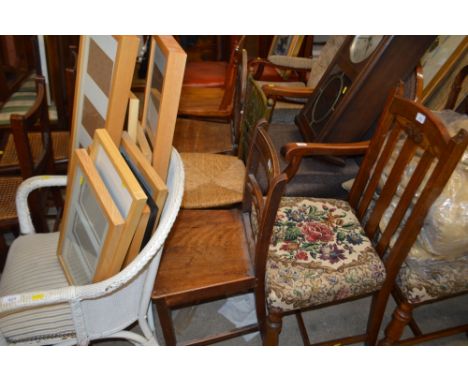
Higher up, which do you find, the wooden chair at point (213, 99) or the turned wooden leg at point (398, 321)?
the wooden chair at point (213, 99)

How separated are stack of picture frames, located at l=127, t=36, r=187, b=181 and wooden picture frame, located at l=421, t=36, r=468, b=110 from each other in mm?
1490

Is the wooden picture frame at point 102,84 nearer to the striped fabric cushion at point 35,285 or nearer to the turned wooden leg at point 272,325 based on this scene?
the striped fabric cushion at point 35,285

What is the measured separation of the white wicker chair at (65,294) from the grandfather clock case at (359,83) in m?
0.96

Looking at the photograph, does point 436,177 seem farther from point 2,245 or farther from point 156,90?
point 2,245

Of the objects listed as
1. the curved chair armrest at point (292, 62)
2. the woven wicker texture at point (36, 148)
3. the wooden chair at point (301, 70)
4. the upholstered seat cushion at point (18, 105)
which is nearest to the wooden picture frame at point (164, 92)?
the woven wicker texture at point (36, 148)

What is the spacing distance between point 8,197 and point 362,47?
174 centimetres

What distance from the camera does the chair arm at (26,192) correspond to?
4.03ft

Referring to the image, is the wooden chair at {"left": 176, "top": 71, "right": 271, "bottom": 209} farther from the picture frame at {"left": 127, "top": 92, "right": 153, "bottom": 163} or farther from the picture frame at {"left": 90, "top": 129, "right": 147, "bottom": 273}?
the picture frame at {"left": 90, "top": 129, "right": 147, "bottom": 273}

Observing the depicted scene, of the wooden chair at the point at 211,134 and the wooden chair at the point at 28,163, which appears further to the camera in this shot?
the wooden chair at the point at 211,134

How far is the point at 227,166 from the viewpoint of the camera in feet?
5.63

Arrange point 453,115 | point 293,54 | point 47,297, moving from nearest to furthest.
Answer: point 47,297, point 453,115, point 293,54

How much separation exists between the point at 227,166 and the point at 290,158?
352 millimetres

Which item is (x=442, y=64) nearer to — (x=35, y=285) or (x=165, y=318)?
(x=165, y=318)

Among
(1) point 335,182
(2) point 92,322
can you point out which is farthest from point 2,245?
(1) point 335,182
